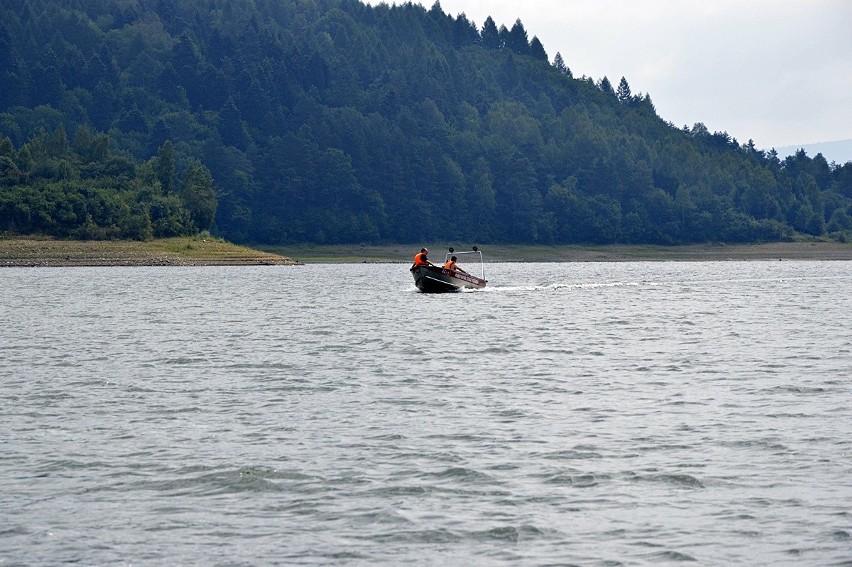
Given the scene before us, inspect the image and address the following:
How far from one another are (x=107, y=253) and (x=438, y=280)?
94.4 m

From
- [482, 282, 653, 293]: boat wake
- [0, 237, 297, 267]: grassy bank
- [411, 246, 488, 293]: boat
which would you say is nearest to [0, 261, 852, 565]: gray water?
[411, 246, 488, 293]: boat

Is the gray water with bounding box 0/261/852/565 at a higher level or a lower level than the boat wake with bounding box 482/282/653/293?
higher

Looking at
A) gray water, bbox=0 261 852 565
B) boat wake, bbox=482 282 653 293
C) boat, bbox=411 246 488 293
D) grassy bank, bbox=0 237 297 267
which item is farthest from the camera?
grassy bank, bbox=0 237 297 267

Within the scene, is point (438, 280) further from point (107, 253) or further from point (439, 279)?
point (107, 253)

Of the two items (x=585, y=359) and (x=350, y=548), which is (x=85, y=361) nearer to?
(x=585, y=359)

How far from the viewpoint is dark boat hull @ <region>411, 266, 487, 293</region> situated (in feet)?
339

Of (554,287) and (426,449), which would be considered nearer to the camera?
(426,449)

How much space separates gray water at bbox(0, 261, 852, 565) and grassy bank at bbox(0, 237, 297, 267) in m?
125

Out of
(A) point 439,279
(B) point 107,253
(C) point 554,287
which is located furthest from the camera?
(B) point 107,253

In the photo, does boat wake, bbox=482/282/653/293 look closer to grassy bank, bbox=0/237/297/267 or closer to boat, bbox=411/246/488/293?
boat, bbox=411/246/488/293

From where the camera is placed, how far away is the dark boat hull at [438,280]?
103 metres

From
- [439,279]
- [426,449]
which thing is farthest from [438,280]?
[426,449]

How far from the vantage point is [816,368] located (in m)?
45.2

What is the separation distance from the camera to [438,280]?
105m
